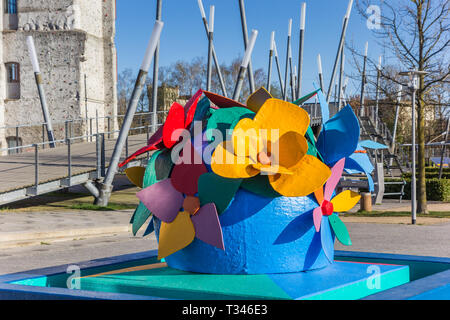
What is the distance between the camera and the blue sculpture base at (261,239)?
4.11 m

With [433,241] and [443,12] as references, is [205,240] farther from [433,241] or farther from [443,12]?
[443,12]

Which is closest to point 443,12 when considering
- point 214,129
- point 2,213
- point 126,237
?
point 126,237

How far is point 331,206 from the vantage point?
14.8 feet

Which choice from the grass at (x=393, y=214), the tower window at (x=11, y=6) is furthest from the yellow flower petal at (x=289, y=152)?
the tower window at (x=11, y=6)

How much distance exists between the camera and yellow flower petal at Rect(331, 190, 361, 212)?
4.65 metres

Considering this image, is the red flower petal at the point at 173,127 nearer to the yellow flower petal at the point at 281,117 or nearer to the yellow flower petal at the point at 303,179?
the yellow flower petal at the point at 281,117

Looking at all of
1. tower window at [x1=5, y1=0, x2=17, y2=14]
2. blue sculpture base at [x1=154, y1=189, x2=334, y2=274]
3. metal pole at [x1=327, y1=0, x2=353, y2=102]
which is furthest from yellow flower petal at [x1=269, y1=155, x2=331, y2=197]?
tower window at [x1=5, y1=0, x2=17, y2=14]

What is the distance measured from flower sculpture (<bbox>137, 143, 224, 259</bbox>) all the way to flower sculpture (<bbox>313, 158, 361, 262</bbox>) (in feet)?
2.44

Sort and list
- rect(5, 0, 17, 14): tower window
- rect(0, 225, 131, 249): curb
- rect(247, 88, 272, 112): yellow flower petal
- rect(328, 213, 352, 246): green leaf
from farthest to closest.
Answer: rect(5, 0, 17, 14): tower window < rect(0, 225, 131, 249): curb < rect(328, 213, 352, 246): green leaf < rect(247, 88, 272, 112): yellow flower petal

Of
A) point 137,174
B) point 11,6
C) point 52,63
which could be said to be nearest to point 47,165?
point 137,174

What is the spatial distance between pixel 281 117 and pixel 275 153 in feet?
0.89

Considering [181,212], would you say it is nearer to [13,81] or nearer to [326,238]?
[326,238]

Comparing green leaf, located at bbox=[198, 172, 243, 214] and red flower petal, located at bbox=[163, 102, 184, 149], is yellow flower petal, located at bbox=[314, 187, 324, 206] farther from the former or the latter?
red flower petal, located at bbox=[163, 102, 184, 149]

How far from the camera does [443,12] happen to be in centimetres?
2005
